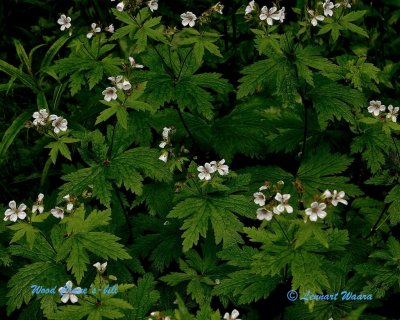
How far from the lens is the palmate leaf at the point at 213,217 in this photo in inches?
131

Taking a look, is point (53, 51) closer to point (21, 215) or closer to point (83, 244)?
point (21, 215)

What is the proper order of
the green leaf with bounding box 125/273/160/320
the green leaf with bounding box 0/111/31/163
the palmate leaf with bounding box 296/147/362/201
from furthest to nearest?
the green leaf with bounding box 0/111/31/163 → the palmate leaf with bounding box 296/147/362/201 → the green leaf with bounding box 125/273/160/320

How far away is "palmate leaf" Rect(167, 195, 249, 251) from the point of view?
3318 mm

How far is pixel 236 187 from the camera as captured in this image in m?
3.59

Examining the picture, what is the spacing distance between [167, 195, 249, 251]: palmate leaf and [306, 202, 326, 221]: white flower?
2.62ft

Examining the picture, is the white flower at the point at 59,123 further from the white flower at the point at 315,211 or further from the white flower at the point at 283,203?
the white flower at the point at 315,211

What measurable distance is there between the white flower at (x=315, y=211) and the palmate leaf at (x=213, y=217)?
0.80 metres

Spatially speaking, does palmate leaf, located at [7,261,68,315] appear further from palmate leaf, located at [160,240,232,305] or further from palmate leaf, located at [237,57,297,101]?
palmate leaf, located at [237,57,297,101]

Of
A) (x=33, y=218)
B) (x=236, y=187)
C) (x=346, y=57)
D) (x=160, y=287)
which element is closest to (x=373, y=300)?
(x=236, y=187)

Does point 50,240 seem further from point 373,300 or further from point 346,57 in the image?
point 346,57

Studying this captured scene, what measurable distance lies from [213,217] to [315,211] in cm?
88

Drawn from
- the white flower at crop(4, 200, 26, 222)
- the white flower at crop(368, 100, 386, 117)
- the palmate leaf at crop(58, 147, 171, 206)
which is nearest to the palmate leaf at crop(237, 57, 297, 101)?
the white flower at crop(368, 100, 386, 117)

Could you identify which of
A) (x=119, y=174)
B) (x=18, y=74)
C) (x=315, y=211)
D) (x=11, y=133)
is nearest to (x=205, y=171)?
(x=119, y=174)

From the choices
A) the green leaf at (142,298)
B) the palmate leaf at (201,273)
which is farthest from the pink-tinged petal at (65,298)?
the palmate leaf at (201,273)
